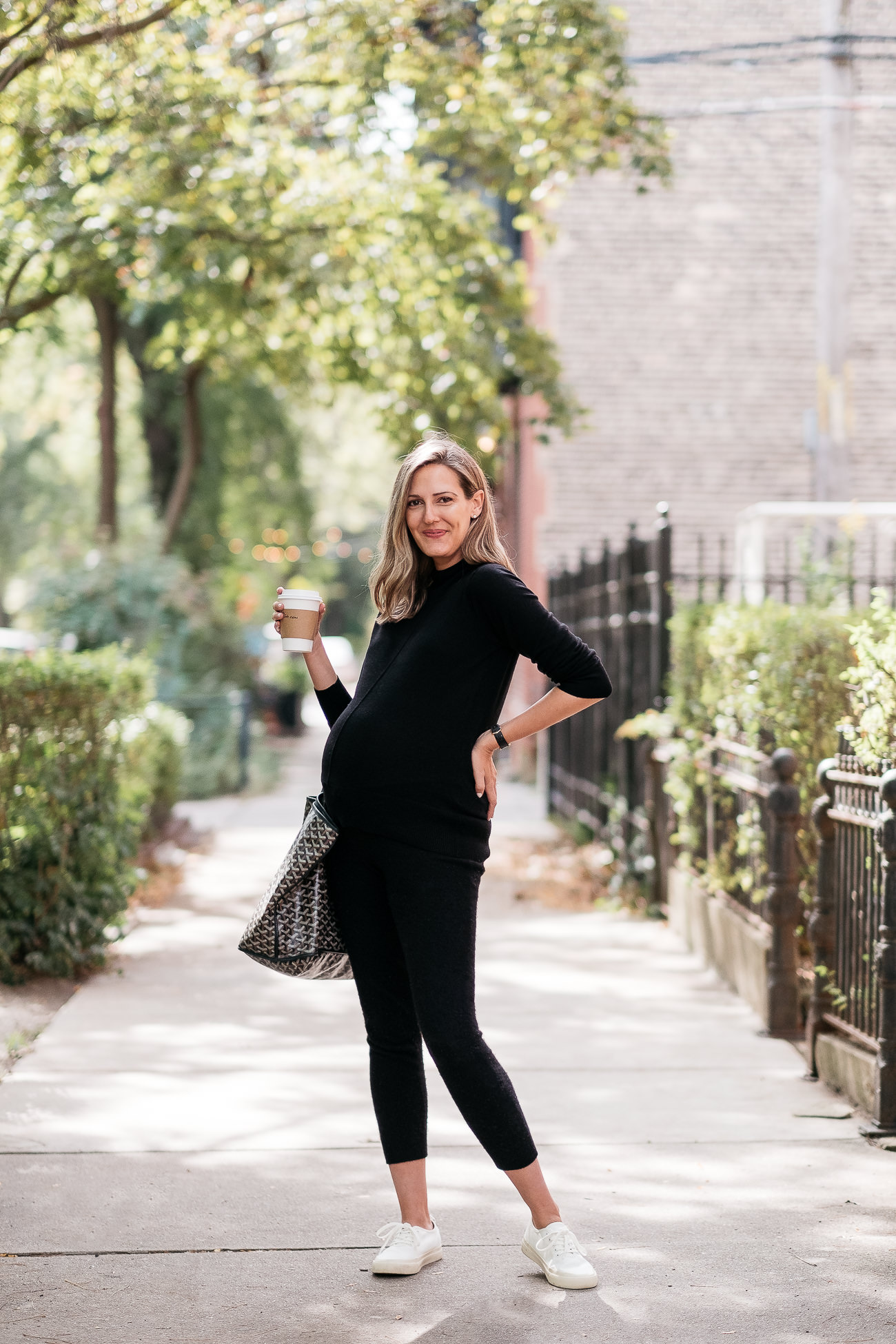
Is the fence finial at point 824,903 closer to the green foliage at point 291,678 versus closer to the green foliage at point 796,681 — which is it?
the green foliage at point 796,681

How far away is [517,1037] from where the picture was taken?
5.94m

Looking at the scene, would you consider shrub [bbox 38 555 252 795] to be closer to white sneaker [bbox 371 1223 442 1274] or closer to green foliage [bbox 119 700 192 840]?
green foliage [bbox 119 700 192 840]

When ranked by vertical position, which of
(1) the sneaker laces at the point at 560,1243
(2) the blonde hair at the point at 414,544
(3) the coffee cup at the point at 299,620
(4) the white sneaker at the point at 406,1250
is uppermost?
(2) the blonde hair at the point at 414,544

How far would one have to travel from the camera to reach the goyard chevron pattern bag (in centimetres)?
351

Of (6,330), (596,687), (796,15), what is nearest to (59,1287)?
(596,687)

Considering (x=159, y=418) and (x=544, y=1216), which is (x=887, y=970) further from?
(x=159, y=418)

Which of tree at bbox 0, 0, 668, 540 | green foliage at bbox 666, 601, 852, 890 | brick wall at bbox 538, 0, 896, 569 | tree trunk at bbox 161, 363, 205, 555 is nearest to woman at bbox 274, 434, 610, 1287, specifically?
green foliage at bbox 666, 601, 852, 890

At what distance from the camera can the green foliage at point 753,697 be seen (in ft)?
20.5

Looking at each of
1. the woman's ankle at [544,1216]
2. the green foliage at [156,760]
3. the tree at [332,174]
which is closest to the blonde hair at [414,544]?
the woman's ankle at [544,1216]

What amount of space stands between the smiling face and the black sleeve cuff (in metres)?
0.46

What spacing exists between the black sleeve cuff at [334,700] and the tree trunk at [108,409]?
47.8 ft

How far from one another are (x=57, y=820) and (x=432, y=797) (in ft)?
12.9

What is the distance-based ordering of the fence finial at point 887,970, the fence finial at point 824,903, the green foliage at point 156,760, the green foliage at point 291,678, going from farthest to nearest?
the green foliage at point 291,678 < the green foliage at point 156,760 < the fence finial at point 824,903 < the fence finial at point 887,970

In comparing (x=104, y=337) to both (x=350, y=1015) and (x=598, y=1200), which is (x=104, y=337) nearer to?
(x=350, y=1015)
